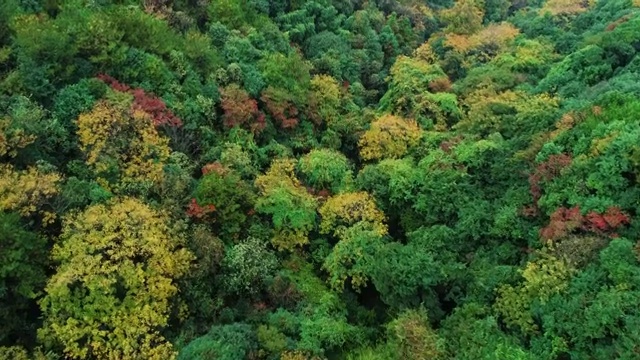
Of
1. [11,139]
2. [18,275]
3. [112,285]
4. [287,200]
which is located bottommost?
[112,285]

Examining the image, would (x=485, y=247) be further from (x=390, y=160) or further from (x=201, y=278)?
(x=201, y=278)

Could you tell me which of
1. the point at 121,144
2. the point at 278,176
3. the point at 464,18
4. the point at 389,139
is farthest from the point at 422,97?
the point at 121,144

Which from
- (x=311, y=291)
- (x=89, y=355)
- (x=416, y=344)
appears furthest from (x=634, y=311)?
(x=89, y=355)

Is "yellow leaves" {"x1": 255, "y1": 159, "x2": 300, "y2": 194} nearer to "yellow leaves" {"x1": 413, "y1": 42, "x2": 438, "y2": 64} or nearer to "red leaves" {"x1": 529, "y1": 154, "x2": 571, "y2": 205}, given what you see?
"red leaves" {"x1": 529, "y1": 154, "x2": 571, "y2": 205}

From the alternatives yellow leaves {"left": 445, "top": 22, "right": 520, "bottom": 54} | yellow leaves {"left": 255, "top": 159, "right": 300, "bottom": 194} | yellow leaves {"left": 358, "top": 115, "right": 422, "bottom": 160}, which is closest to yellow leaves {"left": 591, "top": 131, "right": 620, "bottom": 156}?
yellow leaves {"left": 358, "top": 115, "right": 422, "bottom": 160}

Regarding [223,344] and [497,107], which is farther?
[497,107]

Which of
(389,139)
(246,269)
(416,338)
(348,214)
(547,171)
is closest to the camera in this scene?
(416,338)

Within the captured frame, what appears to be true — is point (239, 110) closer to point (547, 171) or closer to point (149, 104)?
point (149, 104)
